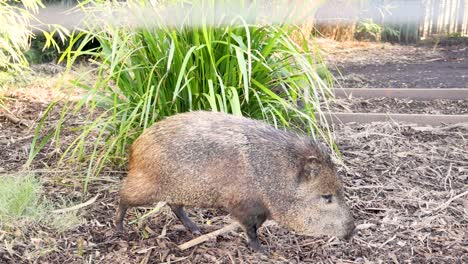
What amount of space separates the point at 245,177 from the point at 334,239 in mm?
661

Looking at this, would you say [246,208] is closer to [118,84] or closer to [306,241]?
[306,241]

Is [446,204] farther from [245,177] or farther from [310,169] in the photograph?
[245,177]

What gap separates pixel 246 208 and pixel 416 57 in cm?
727

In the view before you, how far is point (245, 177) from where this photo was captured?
9.02ft

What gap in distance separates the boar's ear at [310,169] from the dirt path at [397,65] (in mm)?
3076

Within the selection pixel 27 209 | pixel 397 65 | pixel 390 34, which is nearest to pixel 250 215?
pixel 27 209

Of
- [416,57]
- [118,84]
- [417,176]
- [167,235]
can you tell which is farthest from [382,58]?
[167,235]

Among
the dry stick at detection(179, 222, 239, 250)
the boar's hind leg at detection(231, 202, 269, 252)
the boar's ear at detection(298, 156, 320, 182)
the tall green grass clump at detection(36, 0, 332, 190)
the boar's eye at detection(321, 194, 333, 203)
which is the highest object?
the tall green grass clump at detection(36, 0, 332, 190)

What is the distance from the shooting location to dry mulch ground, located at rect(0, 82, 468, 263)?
9.37ft

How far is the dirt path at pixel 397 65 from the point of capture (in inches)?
277

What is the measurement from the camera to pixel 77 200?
340cm

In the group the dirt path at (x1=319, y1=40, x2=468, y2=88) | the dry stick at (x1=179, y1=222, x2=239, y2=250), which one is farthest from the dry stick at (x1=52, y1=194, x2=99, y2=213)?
the dirt path at (x1=319, y1=40, x2=468, y2=88)

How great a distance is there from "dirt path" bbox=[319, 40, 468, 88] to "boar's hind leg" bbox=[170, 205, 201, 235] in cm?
308

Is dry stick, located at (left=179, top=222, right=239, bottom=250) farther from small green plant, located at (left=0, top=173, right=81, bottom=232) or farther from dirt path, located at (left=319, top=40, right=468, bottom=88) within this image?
dirt path, located at (left=319, top=40, right=468, bottom=88)
